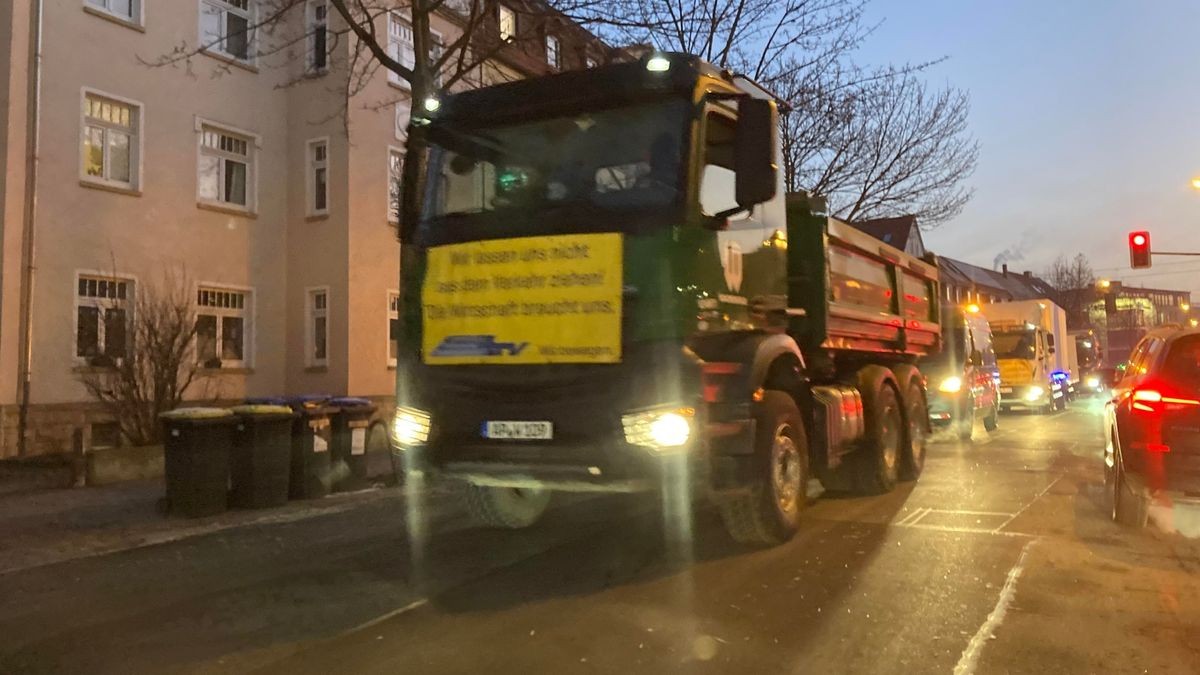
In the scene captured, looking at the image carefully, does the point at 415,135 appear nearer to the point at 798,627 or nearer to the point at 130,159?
the point at 798,627

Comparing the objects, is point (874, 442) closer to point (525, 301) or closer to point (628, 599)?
point (628, 599)

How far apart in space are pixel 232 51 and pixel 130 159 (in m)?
3.25

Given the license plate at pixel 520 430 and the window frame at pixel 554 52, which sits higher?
the window frame at pixel 554 52

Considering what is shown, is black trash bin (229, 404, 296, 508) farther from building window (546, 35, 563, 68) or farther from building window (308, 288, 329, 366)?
building window (308, 288, 329, 366)

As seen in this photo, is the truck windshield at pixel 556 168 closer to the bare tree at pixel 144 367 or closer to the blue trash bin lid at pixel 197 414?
the blue trash bin lid at pixel 197 414

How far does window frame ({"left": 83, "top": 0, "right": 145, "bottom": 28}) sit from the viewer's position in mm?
14547

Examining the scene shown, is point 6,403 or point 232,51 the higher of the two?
point 232,51

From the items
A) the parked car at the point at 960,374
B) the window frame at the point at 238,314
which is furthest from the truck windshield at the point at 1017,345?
the window frame at the point at 238,314

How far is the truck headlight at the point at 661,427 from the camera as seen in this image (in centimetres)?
539

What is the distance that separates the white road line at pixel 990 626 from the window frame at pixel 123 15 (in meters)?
15.3

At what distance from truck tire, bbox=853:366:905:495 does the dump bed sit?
15.1 inches

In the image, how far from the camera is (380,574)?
617cm

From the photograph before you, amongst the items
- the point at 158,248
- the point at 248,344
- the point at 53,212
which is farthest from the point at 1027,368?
the point at 53,212

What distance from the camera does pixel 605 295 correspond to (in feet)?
18.1
